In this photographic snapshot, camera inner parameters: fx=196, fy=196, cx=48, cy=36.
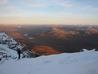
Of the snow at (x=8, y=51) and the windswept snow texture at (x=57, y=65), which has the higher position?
the snow at (x=8, y=51)

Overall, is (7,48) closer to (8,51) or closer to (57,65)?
(8,51)

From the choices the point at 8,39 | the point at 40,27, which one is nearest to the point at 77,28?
the point at 40,27

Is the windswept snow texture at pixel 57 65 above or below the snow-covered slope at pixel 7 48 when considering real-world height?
below

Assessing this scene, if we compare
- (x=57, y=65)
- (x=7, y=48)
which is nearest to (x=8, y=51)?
(x=7, y=48)

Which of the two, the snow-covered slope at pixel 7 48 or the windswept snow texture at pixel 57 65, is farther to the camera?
the snow-covered slope at pixel 7 48

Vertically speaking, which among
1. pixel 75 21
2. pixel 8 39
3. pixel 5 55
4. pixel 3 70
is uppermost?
pixel 75 21

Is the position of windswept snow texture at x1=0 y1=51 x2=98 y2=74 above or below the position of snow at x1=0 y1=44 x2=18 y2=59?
below

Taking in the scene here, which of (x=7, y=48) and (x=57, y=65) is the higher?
(x=7, y=48)

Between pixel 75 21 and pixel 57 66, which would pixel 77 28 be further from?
pixel 57 66
